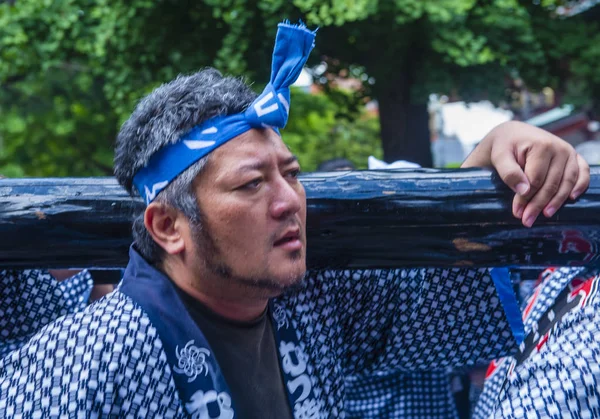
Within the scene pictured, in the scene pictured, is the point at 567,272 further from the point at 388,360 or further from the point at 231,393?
the point at 231,393

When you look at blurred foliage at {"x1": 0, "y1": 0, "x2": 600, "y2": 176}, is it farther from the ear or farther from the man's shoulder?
the man's shoulder

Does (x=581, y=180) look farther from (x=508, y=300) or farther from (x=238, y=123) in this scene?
(x=238, y=123)

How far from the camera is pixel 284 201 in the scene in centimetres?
158

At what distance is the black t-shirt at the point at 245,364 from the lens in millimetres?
1627

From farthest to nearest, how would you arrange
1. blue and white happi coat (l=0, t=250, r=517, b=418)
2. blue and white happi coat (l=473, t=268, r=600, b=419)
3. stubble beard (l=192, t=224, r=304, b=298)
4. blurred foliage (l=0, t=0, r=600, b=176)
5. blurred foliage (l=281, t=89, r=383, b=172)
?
1. blurred foliage (l=281, t=89, r=383, b=172)
2. blurred foliage (l=0, t=0, r=600, b=176)
3. stubble beard (l=192, t=224, r=304, b=298)
4. blue and white happi coat (l=0, t=250, r=517, b=418)
5. blue and white happi coat (l=473, t=268, r=600, b=419)

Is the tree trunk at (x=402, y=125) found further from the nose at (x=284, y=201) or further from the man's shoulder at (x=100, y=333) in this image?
the man's shoulder at (x=100, y=333)

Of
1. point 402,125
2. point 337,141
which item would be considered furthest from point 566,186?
point 337,141

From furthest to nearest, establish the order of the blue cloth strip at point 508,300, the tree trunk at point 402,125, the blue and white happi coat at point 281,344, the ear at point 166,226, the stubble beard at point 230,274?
1. the tree trunk at point 402,125
2. the blue cloth strip at point 508,300
3. the ear at point 166,226
4. the stubble beard at point 230,274
5. the blue and white happi coat at point 281,344

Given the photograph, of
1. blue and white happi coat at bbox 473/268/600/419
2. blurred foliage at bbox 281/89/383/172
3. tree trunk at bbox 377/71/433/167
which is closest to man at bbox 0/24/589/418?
blue and white happi coat at bbox 473/268/600/419

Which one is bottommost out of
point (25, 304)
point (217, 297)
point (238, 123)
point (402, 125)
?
point (402, 125)

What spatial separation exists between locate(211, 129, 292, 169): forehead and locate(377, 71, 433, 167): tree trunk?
569cm

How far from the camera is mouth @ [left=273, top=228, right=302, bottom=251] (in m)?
1.58

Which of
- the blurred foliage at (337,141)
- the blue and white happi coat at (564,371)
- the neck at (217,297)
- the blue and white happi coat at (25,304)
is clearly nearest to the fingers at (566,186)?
the blue and white happi coat at (564,371)

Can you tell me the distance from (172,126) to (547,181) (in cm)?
79
